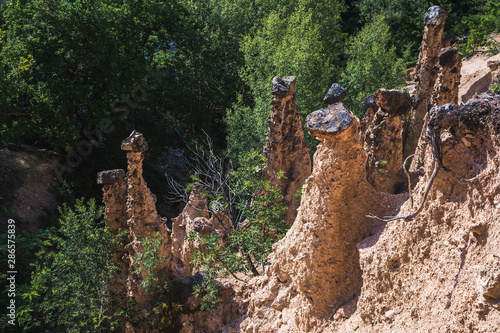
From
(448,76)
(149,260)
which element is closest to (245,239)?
(149,260)

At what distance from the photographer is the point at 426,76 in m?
11.5

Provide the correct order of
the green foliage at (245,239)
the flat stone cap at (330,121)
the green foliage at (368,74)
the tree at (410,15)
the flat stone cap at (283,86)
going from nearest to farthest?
the flat stone cap at (330,121)
the green foliage at (245,239)
the flat stone cap at (283,86)
the green foliage at (368,74)
the tree at (410,15)

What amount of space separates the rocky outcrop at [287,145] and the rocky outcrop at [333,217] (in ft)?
13.2

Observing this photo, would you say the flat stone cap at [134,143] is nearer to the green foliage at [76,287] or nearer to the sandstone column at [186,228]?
the green foliage at [76,287]

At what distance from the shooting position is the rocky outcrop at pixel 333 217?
4863 mm

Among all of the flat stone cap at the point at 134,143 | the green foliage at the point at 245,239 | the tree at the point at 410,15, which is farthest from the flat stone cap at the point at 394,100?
the tree at the point at 410,15

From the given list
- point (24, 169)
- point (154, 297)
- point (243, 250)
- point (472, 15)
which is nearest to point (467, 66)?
point (472, 15)

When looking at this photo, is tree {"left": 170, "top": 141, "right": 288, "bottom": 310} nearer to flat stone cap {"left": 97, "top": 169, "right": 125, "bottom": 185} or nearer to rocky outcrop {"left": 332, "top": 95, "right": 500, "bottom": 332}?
flat stone cap {"left": 97, "top": 169, "right": 125, "bottom": 185}

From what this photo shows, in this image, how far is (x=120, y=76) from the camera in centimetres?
1622

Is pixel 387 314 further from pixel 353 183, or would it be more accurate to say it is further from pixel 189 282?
pixel 189 282

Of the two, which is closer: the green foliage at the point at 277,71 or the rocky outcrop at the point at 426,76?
the rocky outcrop at the point at 426,76

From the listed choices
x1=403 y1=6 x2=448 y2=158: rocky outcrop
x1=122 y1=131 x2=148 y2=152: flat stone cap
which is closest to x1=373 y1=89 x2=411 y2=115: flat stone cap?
x1=403 y1=6 x2=448 y2=158: rocky outcrop

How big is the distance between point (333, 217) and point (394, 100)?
3148 mm

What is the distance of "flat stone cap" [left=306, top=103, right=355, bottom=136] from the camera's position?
4723 millimetres
